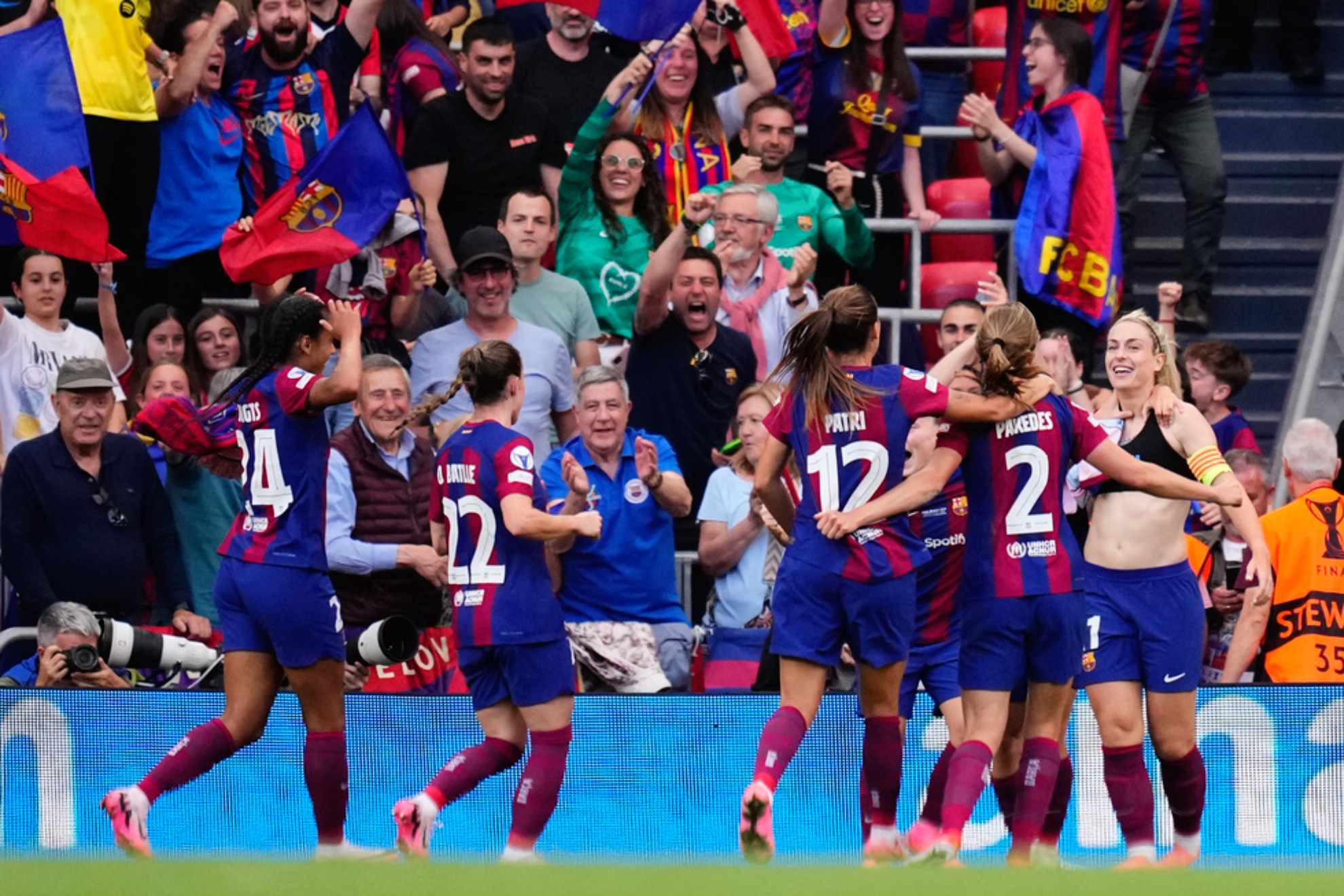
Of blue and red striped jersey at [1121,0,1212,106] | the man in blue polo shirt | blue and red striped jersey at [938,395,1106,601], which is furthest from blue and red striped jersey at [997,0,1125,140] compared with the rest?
blue and red striped jersey at [938,395,1106,601]

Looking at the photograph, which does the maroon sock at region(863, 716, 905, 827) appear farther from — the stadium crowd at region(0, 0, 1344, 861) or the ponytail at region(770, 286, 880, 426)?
the ponytail at region(770, 286, 880, 426)

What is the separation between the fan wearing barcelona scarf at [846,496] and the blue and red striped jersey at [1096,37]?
516cm

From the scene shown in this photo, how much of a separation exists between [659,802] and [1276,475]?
196 inches

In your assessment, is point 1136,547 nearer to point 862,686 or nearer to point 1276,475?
point 862,686

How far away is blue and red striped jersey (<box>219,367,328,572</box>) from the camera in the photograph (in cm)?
834

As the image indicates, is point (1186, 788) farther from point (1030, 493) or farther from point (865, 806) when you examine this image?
point (1030, 493)

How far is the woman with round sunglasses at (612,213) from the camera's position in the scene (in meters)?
11.3

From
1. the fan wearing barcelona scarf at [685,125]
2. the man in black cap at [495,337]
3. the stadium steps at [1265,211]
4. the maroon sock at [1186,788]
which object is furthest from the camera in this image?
the stadium steps at [1265,211]

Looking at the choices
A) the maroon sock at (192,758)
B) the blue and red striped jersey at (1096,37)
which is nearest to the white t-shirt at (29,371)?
the maroon sock at (192,758)

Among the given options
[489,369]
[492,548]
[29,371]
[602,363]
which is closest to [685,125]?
[602,363]

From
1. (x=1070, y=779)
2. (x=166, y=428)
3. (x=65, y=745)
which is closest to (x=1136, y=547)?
(x=1070, y=779)

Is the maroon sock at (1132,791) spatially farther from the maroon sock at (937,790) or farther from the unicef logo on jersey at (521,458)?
the unicef logo on jersey at (521,458)

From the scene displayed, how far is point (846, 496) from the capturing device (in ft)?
25.9

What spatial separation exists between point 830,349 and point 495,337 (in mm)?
3116
